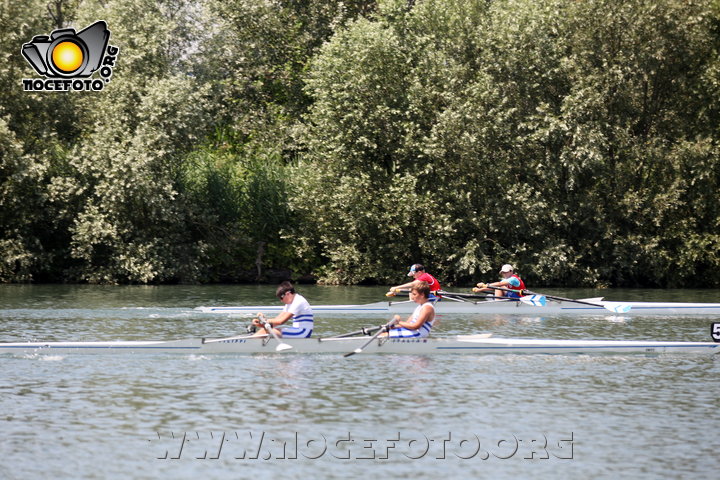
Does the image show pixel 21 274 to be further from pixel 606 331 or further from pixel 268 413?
pixel 268 413

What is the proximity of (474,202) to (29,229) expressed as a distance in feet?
69.8

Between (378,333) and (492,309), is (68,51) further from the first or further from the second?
(378,333)

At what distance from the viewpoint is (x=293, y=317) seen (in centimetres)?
2280

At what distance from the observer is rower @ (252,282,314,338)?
2250cm

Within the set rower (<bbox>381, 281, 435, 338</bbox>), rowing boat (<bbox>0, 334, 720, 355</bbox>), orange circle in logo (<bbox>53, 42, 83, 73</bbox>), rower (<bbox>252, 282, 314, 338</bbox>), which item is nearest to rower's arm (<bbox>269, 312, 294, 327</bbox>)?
rower (<bbox>252, 282, 314, 338</bbox>)

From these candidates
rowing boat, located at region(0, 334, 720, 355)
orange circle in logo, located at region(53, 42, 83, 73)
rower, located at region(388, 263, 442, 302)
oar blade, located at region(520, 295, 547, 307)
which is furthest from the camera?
orange circle in logo, located at region(53, 42, 83, 73)

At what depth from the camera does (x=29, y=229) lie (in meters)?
49.7

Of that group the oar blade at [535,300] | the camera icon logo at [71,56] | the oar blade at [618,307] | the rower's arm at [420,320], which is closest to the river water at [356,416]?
the rower's arm at [420,320]

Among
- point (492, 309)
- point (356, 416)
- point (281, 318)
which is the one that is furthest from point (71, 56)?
point (356, 416)

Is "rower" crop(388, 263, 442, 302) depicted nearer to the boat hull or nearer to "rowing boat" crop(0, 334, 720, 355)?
the boat hull

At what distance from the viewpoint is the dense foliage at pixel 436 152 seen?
158ft

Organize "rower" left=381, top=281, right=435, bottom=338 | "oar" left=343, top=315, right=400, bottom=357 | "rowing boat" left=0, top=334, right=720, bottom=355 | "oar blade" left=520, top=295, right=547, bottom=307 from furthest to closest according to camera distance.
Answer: "oar blade" left=520, top=295, right=547, bottom=307 < "rower" left=381, top=281, right=435, bottom=338 < "rowing boat" left=0, top=334, right=720, bottom=355 < "oar" left=343, top=315, right=400, bottom=357

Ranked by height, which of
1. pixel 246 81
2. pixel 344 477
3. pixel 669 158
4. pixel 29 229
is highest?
pixel 246 81

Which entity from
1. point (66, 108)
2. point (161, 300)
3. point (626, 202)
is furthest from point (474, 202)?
point (66, 108)
